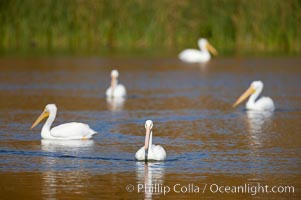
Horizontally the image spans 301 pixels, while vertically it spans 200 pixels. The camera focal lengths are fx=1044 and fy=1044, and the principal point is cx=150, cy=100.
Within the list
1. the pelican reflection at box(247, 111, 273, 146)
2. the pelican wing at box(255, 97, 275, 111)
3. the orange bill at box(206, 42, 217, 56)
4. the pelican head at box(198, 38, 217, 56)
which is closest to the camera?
the pelican reflection at box(247, 111, 273, 146)

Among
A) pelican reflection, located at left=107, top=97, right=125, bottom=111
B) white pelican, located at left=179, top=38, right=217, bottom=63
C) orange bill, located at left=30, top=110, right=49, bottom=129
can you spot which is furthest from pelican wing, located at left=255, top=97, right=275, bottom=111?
white pelican, located at left=179, top=38, right=217, bottom=63

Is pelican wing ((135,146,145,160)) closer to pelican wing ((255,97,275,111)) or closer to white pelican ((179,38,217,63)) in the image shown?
pelican wing ((255,97,275,111))

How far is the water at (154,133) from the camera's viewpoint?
10719mm

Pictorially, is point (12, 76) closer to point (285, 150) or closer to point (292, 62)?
point (292, 62)

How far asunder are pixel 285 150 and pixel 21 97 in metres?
8.06

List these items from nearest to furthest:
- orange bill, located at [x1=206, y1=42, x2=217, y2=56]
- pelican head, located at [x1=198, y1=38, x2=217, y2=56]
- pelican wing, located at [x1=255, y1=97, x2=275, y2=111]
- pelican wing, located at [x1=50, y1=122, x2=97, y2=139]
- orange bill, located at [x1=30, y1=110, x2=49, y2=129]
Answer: pelican wing, located at [x1=50, y1=122, x2=97, y2=139] < orange bill, located at [x1=30, y1=110, x2=49, y2=129] < pelican wing, located at [x1=255, y1=97, x2=275, y2=111] < pelican head, located at [x1=198, y1=38, x2=217, y2=56] < orange bill, located at [x1=206, y1=42, x2=217, y2=56]

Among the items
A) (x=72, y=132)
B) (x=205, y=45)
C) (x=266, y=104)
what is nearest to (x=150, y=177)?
(x=72, y=132)

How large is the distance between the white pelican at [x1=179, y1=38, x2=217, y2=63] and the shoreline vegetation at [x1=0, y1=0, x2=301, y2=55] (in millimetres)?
714

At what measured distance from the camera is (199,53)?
3005 centimetres

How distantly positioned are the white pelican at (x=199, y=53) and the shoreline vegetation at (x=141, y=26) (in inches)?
28.1

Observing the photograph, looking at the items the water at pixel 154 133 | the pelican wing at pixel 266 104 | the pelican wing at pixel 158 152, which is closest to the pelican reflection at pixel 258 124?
the water at pixel 154 133

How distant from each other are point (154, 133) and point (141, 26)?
1715 cm

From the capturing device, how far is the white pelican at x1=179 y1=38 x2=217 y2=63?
29.3m

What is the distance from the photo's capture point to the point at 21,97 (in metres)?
19.8
